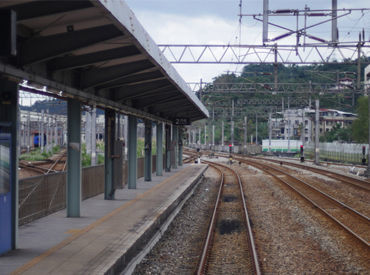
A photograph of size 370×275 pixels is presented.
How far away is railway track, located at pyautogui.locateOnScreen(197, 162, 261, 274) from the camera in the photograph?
8.65 m

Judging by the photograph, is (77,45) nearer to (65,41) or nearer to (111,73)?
(65,41)

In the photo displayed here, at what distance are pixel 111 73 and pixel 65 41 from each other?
2.96m

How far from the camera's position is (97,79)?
10891 millimetres

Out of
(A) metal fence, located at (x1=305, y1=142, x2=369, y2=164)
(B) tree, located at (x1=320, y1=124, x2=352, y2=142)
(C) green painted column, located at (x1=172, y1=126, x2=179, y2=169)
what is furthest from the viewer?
(B) tree, located at (x1=320, y1=124, x2=352, y2=142)

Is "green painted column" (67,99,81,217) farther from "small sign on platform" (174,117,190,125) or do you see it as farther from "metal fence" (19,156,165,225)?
"small sign on platform" (174,117,190,125)

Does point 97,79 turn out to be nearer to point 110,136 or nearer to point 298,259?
point 110,136

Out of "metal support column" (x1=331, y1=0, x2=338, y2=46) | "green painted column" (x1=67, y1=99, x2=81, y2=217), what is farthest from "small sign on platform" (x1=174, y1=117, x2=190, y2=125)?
"green painted column" (x1=67, y1=99, x2=81, y2=217)

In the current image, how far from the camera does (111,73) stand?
36.5 feet

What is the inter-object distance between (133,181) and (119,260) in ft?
36.7

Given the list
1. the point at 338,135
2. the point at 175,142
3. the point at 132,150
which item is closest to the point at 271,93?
the point at 175,142

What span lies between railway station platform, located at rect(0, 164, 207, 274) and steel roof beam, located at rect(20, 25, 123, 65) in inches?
116

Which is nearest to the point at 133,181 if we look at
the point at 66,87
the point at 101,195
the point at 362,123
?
the point at 101,195

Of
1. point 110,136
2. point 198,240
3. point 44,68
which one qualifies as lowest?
point 198,240

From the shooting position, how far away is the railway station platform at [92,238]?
709 cm
